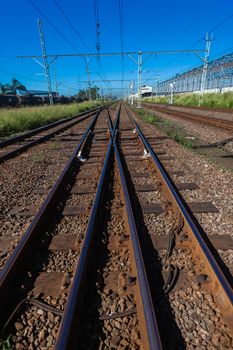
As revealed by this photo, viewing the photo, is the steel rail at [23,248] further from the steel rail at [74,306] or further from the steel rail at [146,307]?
the steel rail at [146,307]

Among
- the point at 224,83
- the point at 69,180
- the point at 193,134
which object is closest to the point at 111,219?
the point at 69,180

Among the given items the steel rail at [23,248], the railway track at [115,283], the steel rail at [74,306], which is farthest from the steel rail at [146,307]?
the steel rail at [23,248]

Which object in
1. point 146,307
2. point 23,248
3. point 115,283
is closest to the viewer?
point 146,307

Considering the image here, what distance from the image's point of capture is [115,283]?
246cm

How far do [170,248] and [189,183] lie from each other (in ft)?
7.89

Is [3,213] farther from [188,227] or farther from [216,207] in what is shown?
[216,207]

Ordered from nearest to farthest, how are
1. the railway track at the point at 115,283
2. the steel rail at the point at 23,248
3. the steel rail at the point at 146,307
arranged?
the steel rail at the point at 146,307, the railway track at the point at 115,283, the steel rail at the point at 23,248

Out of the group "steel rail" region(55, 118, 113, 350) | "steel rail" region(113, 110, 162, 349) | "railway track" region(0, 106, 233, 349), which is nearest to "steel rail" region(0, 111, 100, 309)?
"railway track" region(0, 106, 233, 349)

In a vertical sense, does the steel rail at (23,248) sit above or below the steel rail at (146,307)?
below

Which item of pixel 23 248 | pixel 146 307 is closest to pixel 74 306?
pixel 146 307

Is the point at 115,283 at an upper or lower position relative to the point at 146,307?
lower

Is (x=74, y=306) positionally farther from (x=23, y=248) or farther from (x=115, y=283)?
(x=23, y=248)

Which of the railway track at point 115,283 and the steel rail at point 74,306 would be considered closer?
the steel rail at point 74,306

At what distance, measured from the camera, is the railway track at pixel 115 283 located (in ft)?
6.31
